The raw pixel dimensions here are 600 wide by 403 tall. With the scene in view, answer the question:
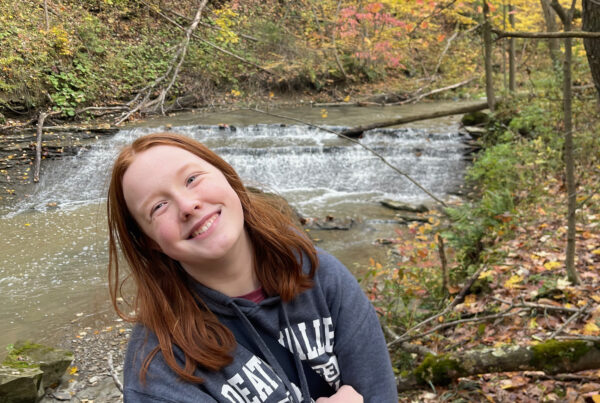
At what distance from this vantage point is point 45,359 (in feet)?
13.4

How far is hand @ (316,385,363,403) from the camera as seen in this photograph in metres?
1.31

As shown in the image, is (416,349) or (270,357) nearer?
(270,357)

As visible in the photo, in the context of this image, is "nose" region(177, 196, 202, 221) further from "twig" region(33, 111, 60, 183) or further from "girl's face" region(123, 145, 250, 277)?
"twig" region(33, 111, 60, 183)

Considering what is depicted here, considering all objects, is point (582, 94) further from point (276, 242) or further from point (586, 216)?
point (276, 242)

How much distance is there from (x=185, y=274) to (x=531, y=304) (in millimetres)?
2350

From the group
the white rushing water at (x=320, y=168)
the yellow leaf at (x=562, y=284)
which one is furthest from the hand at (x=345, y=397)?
the white rushing water at (x=320, y=168)

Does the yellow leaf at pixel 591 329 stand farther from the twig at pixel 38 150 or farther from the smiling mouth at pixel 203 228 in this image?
the twig at pixel 38 150

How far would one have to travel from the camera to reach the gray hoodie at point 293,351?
43.6 inches

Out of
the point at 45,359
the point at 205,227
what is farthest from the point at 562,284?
the point at 45,359

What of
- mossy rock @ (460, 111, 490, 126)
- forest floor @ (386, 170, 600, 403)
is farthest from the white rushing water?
forest floor @ (386, 170, 600, 403)

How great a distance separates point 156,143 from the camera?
49.5 inches

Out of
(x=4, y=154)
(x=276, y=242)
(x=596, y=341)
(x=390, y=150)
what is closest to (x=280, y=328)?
(x=276, y=242)

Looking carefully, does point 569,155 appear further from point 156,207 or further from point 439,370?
point 156,207

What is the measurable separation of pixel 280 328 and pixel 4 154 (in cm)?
1094
